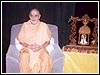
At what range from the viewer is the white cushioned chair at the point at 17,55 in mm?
2771

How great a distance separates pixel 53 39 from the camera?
9.26ft

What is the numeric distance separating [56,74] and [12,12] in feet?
3.25

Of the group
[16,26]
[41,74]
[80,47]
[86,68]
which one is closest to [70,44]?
[80,47]

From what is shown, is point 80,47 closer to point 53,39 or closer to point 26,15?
point 53,39

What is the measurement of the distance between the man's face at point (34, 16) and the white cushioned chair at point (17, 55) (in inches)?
7.0

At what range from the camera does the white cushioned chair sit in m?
2.77

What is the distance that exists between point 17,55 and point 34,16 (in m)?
0.56

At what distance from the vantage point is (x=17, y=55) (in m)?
2.79

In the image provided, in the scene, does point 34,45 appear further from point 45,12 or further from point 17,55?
point 45,12

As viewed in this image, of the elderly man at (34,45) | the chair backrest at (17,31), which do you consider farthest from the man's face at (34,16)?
the chair backrest at (17,31)

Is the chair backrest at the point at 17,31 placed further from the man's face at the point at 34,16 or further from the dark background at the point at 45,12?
the man's face at the point at 34,16

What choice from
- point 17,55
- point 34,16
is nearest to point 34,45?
point 17,55

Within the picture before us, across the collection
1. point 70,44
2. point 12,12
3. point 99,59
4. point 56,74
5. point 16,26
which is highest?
point 12,12

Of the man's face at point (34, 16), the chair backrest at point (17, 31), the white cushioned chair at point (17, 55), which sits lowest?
the white cushioned chair at point (17, 55)
